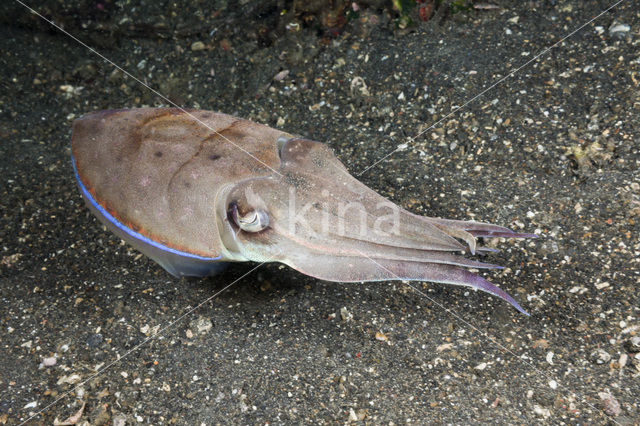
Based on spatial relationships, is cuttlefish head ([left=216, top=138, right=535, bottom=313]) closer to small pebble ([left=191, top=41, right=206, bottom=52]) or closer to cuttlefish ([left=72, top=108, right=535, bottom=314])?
cuttlefish ([left=72, top=108, right=535, bottom=314])

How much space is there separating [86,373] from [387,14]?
3.64 metres

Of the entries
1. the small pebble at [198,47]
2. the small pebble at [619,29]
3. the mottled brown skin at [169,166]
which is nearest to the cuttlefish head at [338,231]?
the mottled brown skin at [169,166]

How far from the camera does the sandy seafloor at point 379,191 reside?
254cm

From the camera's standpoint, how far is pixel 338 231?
230 centimetres

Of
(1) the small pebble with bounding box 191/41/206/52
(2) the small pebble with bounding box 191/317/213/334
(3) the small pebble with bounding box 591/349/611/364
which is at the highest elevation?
(1) the small pebble with bounding box 191/41/206/52

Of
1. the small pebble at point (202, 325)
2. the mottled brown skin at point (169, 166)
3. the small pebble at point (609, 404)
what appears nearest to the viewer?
the small pebble at point (609, 404)

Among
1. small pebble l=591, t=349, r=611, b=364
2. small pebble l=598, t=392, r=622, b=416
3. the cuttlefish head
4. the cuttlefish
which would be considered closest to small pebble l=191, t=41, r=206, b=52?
the cuttlefish

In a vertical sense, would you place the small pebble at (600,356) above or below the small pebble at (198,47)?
below

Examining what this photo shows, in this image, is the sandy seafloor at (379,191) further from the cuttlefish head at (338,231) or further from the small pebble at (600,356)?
the cuttlefish head at (338,231)

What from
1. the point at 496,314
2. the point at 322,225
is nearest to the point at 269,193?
the point at 322,225

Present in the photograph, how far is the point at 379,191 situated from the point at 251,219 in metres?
1.40

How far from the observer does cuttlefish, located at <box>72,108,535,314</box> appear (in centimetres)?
231

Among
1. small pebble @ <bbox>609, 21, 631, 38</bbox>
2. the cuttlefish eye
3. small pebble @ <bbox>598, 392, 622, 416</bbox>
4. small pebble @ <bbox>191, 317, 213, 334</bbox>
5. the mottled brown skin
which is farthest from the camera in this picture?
small pebble @ <bbox>609, 21, 631, 38</bbox>

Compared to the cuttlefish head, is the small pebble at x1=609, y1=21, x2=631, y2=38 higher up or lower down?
higher up
